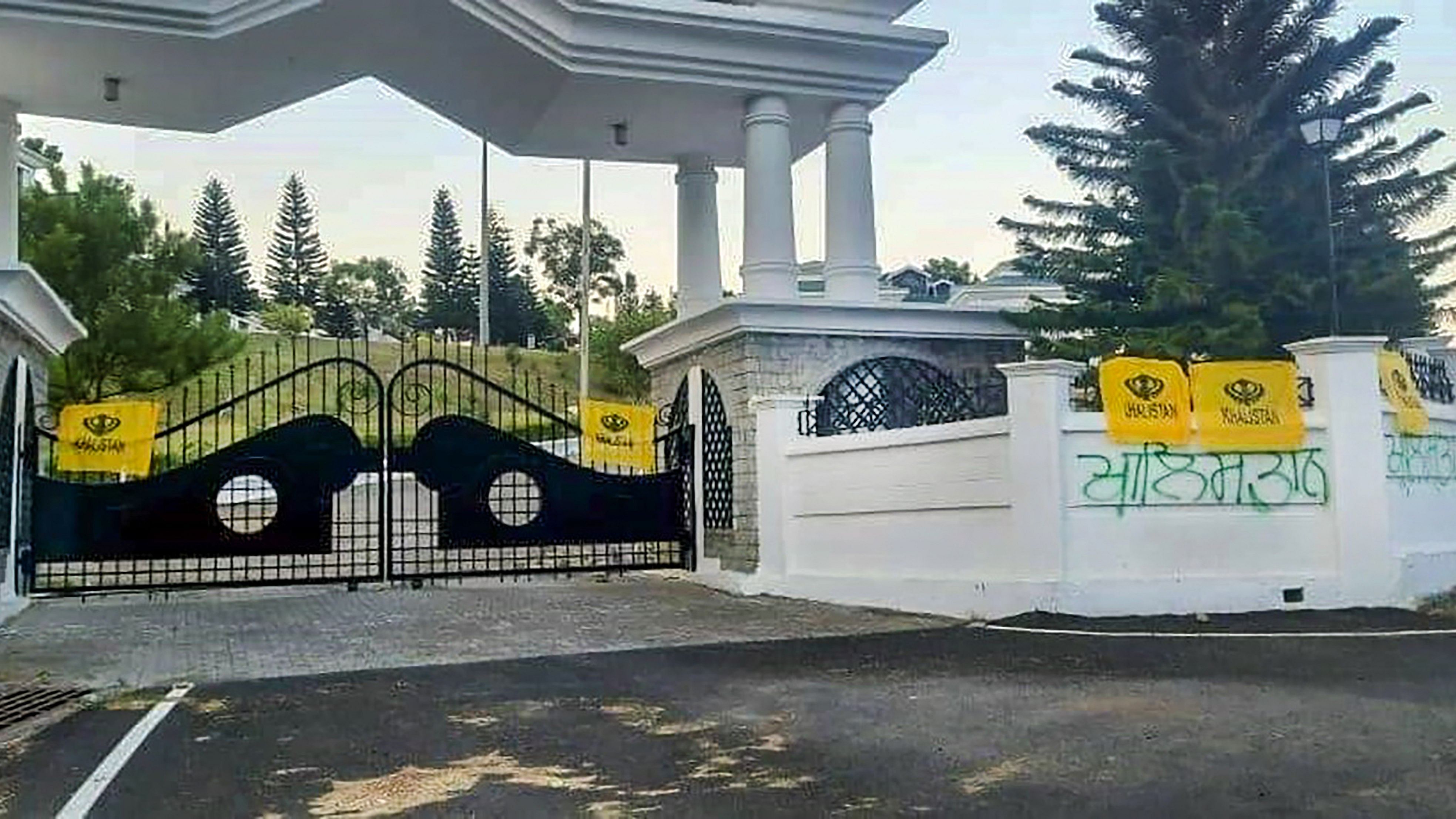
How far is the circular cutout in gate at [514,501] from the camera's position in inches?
540

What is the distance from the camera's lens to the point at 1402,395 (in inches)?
436

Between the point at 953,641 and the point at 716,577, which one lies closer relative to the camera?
the point at 953,641

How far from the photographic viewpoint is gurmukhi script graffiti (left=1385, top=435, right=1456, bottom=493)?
10789 mm

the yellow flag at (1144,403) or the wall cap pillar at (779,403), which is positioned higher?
the wall cap pillar at (779,403)

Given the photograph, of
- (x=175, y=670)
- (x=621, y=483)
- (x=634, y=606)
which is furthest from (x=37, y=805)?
(x=621, y=483)

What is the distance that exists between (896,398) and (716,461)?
82.9 inches

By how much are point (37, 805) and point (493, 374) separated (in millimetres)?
45617

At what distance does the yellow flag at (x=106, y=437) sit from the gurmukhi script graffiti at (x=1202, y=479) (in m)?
8.72

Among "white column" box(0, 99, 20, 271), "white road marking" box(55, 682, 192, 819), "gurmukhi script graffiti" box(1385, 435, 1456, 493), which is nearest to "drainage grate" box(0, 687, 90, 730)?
"white road marking" box(55, 682, 192, 819)

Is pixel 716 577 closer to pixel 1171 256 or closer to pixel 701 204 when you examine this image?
pixel 701 204

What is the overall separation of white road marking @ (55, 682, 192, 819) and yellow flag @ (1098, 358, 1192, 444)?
7013 millimetres

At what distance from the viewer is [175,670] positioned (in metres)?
8.61

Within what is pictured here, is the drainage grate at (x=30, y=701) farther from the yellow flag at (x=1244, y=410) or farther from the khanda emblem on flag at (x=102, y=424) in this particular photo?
the yellow flag at (x=1244, y=410)

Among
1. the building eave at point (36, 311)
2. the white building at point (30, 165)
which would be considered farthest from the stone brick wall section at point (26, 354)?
the white building at point (30, 165)
